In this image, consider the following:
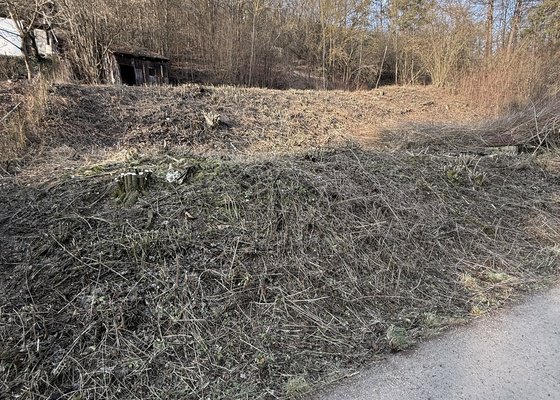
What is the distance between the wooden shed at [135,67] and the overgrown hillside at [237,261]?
350 centimetres

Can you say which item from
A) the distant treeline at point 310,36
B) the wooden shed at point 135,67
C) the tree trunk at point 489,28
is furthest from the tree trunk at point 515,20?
the wooden shed at point 135,67

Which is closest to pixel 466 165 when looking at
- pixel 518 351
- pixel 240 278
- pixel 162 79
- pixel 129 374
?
pixel 518 351

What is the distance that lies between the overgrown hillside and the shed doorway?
3.66m

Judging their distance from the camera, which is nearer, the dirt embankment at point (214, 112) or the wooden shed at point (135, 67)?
the dirt embankment at point (214, 112)

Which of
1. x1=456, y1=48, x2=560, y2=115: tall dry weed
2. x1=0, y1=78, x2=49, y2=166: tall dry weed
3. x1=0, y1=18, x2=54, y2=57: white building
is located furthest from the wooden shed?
x1=456, y1=48, x2=560, y2=115: tall dry weed

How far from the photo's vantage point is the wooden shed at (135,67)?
786 cm

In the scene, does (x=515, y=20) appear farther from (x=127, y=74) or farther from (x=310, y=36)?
(x=127, y=74)

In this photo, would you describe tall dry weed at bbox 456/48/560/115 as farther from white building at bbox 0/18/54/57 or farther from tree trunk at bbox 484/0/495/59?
white building at bbox 0/18/54/57

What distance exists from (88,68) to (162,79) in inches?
77.2

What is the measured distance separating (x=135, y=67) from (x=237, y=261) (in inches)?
293

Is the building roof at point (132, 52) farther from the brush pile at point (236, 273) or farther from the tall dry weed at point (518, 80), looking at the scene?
the tall dry weed at point (518, 80)

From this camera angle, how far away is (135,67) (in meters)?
8.31

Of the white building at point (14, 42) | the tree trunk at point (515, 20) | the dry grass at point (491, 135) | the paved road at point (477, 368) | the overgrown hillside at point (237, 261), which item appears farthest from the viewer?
the tree trunk at point (515, 20)

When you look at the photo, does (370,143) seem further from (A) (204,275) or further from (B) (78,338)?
(B) (78,338)
